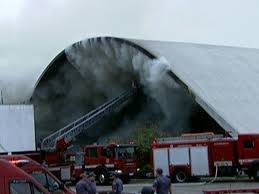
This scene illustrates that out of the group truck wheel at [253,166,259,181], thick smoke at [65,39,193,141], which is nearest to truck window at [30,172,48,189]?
truck wheel at [253,166,259,181]

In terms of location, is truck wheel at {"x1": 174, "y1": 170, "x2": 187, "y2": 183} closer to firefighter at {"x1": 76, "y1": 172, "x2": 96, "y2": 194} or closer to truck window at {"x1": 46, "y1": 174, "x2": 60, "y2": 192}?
firefighter at {"x1": 76, "y1": 172, "x2": 96, "y2": 194}

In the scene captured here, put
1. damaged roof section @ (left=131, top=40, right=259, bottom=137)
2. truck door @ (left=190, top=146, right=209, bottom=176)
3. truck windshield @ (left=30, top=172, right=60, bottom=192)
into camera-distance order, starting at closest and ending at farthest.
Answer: truck windshield @ (left=30, top=172, right=60, bottom=192), truck door @ (left=190, top=146, right=209, bottom=176), damaged roof section @ (left=131, top=40, right=259, bottom=137)

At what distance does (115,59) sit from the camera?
50531 mm

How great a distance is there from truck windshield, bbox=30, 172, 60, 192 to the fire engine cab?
2191cm

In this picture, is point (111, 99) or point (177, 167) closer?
point (177, 167)

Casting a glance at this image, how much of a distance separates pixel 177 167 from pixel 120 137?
57.5 feet

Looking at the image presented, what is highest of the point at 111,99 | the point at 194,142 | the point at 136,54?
the point at 136,54

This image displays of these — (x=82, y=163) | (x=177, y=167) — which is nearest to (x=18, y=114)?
(x=82, y=163)

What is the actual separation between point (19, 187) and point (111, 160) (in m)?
24.2

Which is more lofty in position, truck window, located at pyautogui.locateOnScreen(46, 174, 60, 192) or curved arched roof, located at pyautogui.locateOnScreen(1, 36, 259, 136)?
curved arched roof, located at pyautogui.locateOnScreen(1, 36, 259, 136)

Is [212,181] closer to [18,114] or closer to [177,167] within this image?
[177,167]

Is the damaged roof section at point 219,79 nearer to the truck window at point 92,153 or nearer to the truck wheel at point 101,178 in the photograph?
the truck window at point 92,153

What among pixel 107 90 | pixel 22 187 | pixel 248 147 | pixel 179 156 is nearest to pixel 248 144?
pixel 248 147

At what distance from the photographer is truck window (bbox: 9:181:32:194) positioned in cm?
1150
